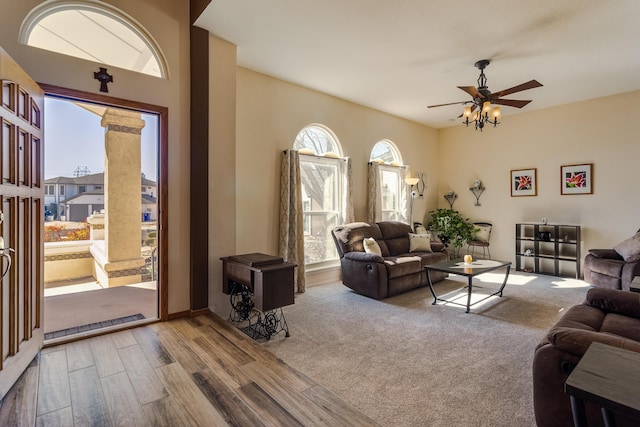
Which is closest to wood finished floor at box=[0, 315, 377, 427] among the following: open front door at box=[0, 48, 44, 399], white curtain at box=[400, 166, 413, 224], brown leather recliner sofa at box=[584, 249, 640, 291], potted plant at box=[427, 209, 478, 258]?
open front door at box=[0, 48, 44, 399]

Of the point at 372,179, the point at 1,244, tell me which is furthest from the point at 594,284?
the point at 1,244

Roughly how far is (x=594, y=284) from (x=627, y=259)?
60 centimetres

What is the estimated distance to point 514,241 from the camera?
6.50 m

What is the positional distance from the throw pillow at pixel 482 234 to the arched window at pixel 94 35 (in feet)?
20.9

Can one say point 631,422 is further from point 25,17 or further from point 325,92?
point 325,92

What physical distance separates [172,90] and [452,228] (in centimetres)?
563

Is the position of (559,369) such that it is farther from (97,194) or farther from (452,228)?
(97,194)

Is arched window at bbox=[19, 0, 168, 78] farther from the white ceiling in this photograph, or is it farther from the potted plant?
the potted plant

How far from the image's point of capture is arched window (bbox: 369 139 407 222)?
252 inches

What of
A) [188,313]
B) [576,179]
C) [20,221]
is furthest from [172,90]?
[576,179]

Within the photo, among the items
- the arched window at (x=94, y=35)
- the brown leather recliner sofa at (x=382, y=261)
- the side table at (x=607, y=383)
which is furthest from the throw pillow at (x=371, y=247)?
the side table at (x=607, y=383)

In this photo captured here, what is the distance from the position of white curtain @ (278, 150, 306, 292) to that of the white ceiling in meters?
1.28

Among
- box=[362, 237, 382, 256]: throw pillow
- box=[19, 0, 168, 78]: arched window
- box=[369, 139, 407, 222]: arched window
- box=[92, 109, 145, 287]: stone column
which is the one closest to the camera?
box=[19, 0, 168, 78]: arched window

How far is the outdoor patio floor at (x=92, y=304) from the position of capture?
3.52m
